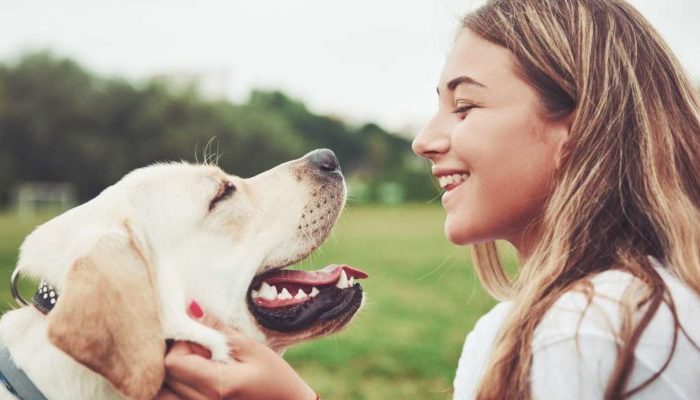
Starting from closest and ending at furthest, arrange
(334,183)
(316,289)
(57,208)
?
(316,289) → (334,183) → (57,208)

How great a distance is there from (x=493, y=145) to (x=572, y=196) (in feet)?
1.22

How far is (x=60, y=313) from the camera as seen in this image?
2.38 meters

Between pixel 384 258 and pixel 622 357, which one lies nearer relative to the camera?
pixel 622 357

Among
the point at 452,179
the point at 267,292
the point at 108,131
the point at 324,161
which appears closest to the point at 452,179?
the point at 452,179

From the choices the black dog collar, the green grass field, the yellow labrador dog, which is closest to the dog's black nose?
the yellow labrador dog

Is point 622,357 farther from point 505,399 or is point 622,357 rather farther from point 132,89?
point 132,89

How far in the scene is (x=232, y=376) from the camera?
2.58 m

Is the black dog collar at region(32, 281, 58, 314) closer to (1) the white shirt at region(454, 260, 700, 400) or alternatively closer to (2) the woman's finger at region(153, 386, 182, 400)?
(2) the woman's finger at region(153, 386, 182, 400)

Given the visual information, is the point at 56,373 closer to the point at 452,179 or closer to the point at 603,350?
the point at 452,179

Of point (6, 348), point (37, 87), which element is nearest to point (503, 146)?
point (6, 348)

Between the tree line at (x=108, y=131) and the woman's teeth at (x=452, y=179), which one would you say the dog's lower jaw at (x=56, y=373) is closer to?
the woman's teeth at (x=452, y=179)

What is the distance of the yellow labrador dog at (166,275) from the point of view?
7.97 feet

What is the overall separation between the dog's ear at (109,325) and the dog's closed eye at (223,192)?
799mm

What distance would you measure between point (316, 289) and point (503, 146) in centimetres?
107
